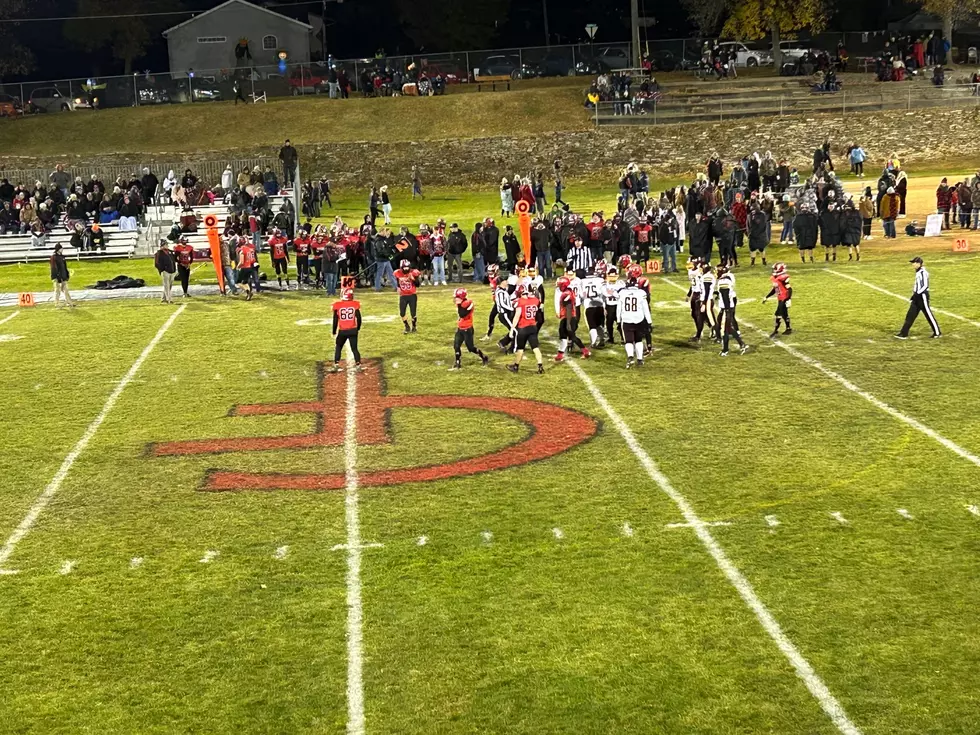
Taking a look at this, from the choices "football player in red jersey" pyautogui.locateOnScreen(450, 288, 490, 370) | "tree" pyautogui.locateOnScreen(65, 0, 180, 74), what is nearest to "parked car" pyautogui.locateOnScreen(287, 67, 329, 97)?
"tree" pyautogui.locateOnScreen(65, 0, 180, 74)

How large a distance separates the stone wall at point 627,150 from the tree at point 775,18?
27.6 feet

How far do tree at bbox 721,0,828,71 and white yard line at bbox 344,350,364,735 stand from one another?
150ft

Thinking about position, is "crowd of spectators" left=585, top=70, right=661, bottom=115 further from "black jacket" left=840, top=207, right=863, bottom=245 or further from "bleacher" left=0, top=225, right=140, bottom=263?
"black jacket" left=840, top=207, right=863, bottom=245

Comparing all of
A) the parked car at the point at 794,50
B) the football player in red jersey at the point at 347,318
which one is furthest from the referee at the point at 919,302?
the parked car at the point at 794,50

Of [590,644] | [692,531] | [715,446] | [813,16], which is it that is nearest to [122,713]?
[590,644]

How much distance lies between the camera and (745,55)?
209 ft

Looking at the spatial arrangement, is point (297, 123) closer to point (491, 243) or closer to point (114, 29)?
point (114, 29)

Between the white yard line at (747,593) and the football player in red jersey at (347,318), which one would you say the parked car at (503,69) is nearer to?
the football player in red jersey at (347,318)

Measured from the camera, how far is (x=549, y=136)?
177 feet

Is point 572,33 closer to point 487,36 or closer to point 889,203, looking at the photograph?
point 487,36

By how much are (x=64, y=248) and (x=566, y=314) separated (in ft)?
80.3

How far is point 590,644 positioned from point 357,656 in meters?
2.00

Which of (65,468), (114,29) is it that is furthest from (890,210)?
(114,29)

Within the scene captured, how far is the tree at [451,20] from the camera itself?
68.9 m
